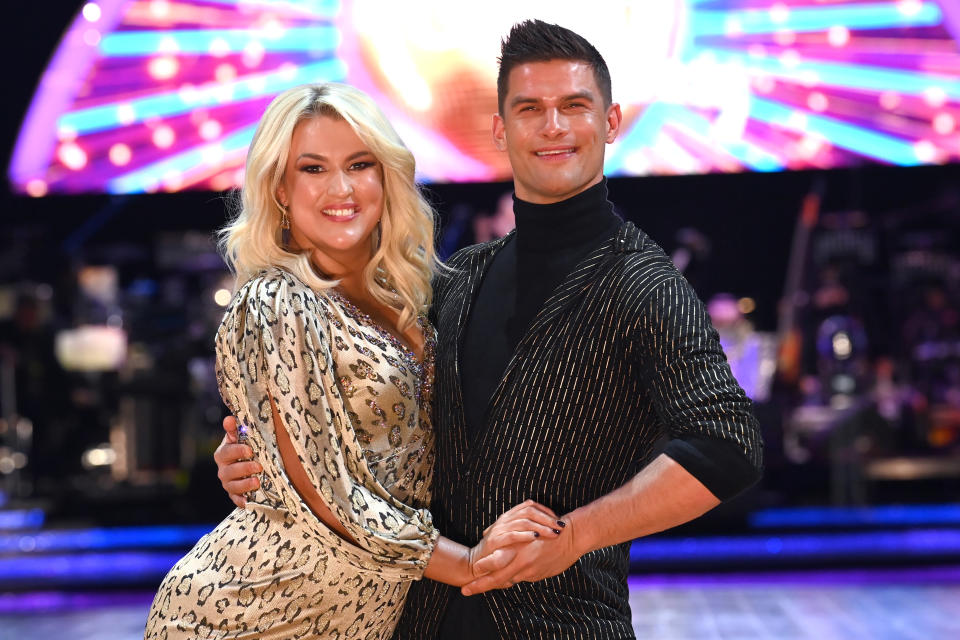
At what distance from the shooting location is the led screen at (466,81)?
17.3 ft

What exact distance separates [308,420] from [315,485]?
100 millimetres

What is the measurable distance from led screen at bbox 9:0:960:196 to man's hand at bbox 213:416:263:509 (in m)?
3.64

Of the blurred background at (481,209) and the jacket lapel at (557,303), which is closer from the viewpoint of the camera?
the jacket lapel at (557,303)

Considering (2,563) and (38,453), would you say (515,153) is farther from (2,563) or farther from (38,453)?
(38,453)

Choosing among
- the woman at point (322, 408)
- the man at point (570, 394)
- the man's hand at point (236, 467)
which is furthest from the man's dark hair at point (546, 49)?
the man's hand at point (236, 467)

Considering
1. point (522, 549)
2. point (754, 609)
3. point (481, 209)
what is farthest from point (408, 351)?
point (481, 209)

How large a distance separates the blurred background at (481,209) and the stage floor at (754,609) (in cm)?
4

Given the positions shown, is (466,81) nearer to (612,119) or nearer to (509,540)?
(612,119)

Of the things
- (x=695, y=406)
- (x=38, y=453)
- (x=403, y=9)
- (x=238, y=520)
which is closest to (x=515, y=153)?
(x=695, y=406)

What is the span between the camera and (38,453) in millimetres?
6688

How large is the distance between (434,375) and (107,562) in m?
4.28

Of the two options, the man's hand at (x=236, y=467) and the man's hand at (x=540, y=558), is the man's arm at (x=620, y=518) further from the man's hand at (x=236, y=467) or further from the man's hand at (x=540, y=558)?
the man's hand at (x=236, y=467)

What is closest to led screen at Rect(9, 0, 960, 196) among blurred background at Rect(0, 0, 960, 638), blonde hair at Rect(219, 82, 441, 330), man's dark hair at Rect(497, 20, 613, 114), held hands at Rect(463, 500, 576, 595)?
blurred background at Rect(0, 0, 960, 638)

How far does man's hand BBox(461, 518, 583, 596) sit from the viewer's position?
1426 millimetres
